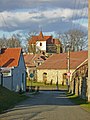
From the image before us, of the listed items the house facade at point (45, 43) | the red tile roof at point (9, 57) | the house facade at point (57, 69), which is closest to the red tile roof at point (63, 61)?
the house facade at point (57, 69)

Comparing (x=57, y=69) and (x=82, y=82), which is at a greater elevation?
(x=57, y=69)

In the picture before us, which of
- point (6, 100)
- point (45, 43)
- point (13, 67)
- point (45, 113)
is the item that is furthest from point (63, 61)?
point (45, 113)

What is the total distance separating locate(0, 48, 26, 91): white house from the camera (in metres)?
48.7

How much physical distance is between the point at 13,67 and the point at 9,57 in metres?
6.75

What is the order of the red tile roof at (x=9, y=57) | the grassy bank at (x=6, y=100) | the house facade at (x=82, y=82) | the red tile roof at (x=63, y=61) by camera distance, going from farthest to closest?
1. the red tile roof at (x=63, y=61)
2. the red tile roof at (x=9, y=57)
3. the house facade at (x=82, y=82)
4. the grassy bank at (x=6, y=100)

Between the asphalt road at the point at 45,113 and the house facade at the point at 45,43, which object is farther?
the house facade at the point at 45,43

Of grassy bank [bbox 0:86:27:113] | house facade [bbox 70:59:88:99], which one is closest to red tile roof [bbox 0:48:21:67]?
house facade [bbox 70:59:88:99]

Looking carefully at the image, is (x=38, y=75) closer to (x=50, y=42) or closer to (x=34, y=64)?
(x=34, y=64)

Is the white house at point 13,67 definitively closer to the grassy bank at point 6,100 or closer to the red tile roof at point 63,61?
the grassy bank at point 6,100

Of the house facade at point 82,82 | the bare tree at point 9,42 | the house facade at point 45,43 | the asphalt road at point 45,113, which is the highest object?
the house facade at point 45,43

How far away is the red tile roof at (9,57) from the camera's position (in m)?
54.3

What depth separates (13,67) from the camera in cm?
5009

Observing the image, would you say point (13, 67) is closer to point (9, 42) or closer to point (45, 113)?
point (45, 113)

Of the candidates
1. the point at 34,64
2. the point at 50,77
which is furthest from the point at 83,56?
the point at 34,64
